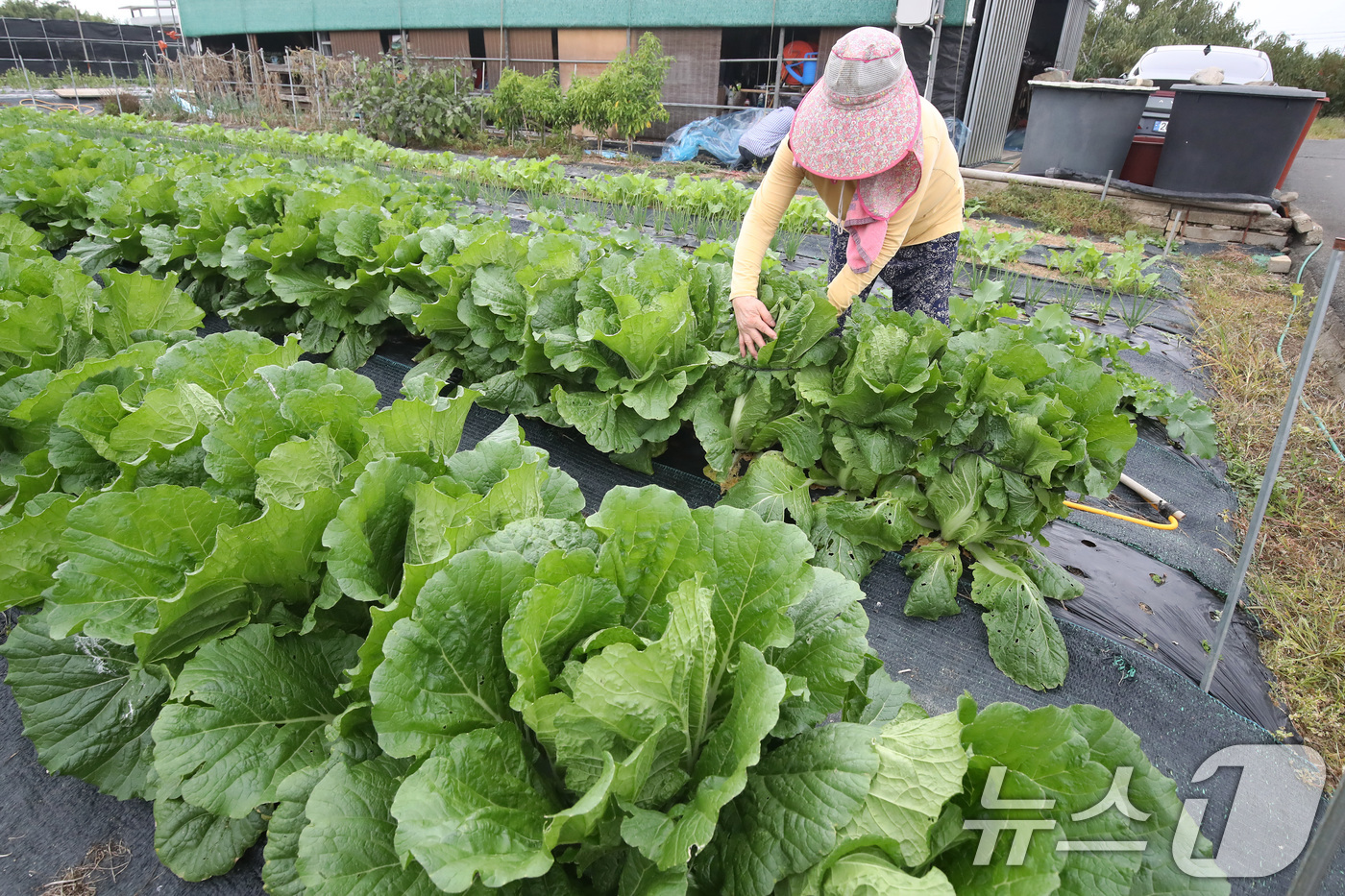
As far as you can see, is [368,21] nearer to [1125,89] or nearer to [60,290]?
[1125,89]

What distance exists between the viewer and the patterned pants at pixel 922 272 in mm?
3217

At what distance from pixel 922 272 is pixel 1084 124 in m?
8.96

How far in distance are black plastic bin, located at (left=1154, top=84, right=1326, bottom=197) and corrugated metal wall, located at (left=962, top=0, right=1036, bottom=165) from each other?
3857 millimetres

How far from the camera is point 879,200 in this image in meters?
2.71

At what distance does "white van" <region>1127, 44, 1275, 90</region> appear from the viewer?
12.9 metres

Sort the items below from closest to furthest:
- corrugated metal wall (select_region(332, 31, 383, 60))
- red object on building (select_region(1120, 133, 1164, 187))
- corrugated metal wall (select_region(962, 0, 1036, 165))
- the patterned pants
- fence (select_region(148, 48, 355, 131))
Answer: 1. the patterned pants
2. red object on building (select_region(1120, 133, 1164, 187))
3. corrugated metal wall (select_region(962, 0, 1036, 165))
4. fence (select_region(148, 48, 355, 131))
5. corrugated metal wall (select_region(332, 31, 383, 60))

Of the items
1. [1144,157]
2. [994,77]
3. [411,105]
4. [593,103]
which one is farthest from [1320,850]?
[411,105]

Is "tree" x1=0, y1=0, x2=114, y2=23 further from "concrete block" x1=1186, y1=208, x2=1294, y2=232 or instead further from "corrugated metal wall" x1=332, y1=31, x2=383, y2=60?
"concrete block" x1=1186, y1=208, x2=1294, y2=232

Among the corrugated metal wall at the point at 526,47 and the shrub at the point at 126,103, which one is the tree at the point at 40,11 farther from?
the corrugated metal wall at the point at 526,47

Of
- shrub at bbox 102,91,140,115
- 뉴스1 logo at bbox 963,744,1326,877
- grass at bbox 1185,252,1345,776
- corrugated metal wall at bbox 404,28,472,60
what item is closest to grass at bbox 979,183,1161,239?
grass at bbox 1185,252,1345,776

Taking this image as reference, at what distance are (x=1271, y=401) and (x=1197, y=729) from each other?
11.2 ft

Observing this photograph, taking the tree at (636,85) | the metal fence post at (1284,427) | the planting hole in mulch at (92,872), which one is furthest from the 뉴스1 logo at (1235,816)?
the tree at (636,85)

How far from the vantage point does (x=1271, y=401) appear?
461cm

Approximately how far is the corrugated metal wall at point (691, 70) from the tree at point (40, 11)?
5853 centimetres
